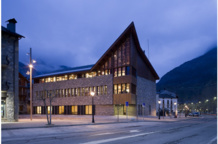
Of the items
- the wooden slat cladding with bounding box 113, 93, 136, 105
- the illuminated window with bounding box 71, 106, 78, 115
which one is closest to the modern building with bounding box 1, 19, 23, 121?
the wooden slat cladding with bounding box 113, 93, 136, 105

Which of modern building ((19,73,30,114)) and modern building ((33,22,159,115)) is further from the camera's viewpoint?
modern building ((19,73,30,114))

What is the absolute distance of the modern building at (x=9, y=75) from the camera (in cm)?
2900

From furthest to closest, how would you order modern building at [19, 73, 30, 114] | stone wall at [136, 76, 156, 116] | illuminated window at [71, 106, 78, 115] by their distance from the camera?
modern building at [19, 73, 30, 114], illuminated window at [71, 106, 78, 115], stone wall at [136, 76, 156, 116]

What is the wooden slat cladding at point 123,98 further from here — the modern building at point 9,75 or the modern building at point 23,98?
the modern building at point 23,98

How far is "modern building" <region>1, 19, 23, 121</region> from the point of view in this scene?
95.1ft

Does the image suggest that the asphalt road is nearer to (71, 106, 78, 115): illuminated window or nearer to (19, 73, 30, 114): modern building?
(71, 106, 78, 115): illuminated window

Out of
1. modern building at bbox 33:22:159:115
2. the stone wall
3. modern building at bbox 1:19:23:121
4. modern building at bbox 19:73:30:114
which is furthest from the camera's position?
modern building at bbox 19:73:30:114

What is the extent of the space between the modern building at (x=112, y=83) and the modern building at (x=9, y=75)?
692 inches

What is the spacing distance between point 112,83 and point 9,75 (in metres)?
26.6

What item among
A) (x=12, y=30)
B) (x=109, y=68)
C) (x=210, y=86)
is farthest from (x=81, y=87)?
(x=210, y=86)

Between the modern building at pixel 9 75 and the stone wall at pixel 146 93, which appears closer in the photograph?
the modern building at pixel 9 75

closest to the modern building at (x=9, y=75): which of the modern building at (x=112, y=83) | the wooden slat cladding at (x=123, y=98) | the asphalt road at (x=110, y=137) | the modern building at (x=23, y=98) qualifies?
the asphalt road at (x=110, y=137)

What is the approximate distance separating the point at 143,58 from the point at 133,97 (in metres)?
12.9

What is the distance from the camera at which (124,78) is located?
51031 mm
